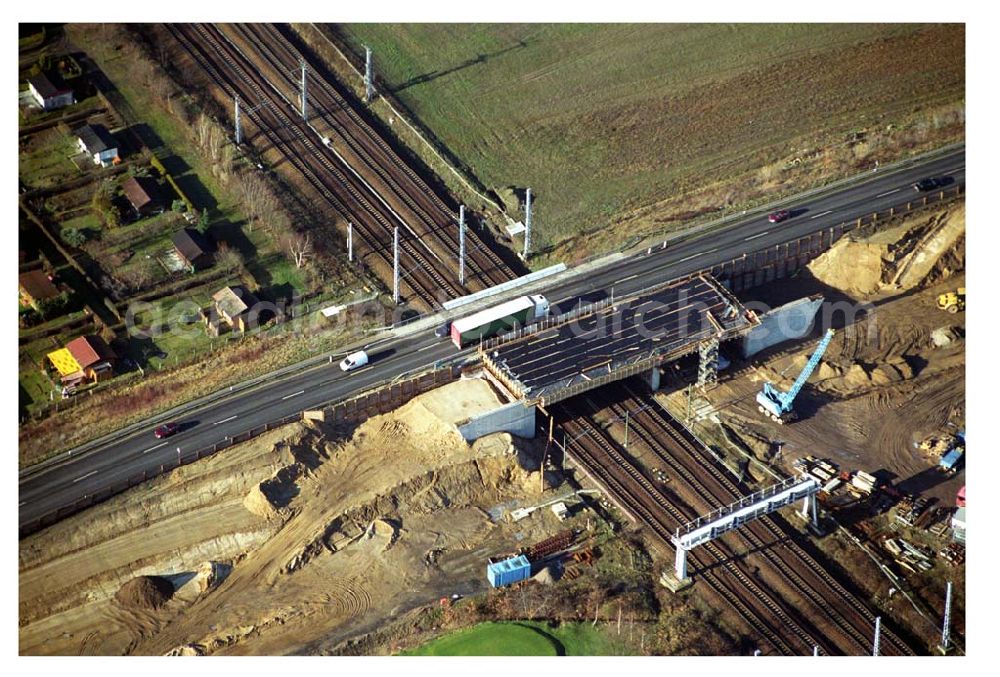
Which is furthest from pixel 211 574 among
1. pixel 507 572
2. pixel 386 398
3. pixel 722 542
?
pixel 722 542

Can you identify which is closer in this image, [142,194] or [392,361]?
[392,361]

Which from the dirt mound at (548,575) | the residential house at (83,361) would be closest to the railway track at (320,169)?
the residential house at (83,361)

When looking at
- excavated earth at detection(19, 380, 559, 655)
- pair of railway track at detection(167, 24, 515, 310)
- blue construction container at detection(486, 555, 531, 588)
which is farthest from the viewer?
pair of railway track at detection(167, 24, 515, 310)

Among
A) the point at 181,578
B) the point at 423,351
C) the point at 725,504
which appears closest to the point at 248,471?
the point at 181,578

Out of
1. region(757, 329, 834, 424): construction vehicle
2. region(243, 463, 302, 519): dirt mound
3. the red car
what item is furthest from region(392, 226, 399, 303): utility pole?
region(757, 329, 834, 424): construction vehicle

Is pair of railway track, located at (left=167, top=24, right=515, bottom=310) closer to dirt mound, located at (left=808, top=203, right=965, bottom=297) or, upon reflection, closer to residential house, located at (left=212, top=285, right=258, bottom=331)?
residential house, located at (left=212, top=285, right=258, bottom=331)

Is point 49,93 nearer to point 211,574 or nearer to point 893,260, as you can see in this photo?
point 211,574
